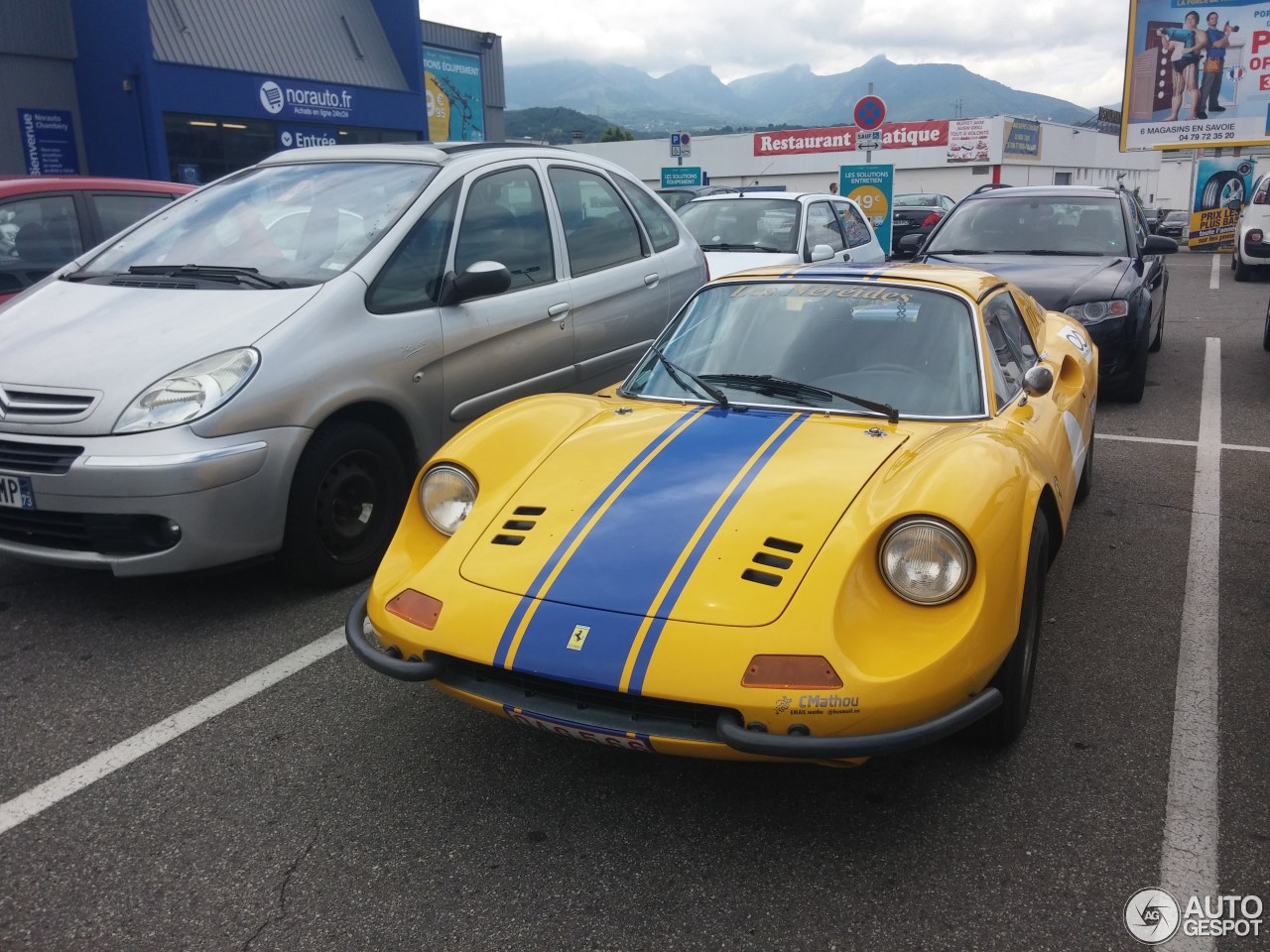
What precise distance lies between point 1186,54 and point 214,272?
94.3 ft

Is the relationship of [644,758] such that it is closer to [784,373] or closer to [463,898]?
[463,898]

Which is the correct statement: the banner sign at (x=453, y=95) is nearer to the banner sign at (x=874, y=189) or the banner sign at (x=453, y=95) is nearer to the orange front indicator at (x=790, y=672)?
the banner sign at (x=874, y=189)

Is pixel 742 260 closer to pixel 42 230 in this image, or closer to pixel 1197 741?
pixel 42 230

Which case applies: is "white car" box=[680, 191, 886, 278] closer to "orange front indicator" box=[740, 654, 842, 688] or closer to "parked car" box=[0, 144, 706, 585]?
"parked car" box=[0, 144, 706, 585]

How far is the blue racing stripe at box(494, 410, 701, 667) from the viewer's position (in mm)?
2459

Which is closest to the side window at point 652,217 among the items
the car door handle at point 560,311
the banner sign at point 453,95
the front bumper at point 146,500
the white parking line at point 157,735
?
the car door handle at point 560,311

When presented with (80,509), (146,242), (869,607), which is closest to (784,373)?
(869,607)

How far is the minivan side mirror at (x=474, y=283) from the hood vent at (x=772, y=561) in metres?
2.26

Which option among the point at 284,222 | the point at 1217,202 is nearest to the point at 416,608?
the point at 284,222

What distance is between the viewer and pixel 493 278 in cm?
439

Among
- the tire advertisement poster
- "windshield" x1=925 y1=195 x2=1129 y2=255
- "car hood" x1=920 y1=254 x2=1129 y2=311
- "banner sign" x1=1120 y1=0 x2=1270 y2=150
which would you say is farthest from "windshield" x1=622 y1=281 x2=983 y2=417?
"banner sign" x1=1120 y1=0 x2=1270 y2=150

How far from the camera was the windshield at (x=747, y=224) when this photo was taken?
29.6 ft

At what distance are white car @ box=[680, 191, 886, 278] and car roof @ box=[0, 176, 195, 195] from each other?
433 cm

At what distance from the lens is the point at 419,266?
14.5 ft
